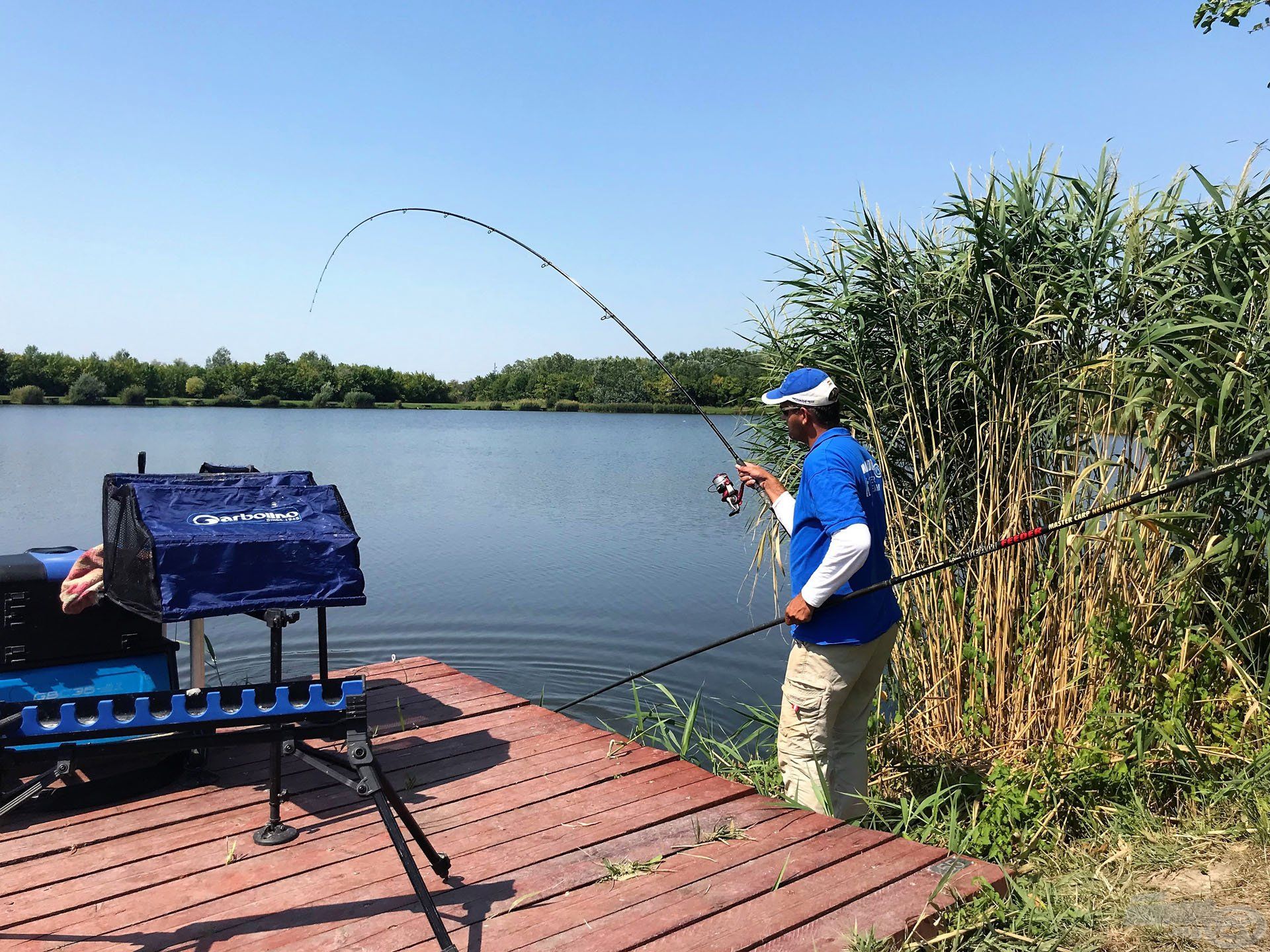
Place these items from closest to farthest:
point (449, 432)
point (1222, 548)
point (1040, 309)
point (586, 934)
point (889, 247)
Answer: point (586, 934) → point (1222, 548) → point (1040, 309) → point (889, 247) → point (449, 432)

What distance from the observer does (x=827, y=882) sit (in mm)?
2787

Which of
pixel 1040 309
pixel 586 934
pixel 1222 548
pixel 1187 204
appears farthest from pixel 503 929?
pixel 1187 204

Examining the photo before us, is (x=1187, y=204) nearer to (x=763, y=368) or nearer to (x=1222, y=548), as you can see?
(x=1222, y=548)

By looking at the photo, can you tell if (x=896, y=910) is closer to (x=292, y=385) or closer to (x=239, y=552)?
(x=239, y=552)

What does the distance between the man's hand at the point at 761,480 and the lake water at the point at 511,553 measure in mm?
2225

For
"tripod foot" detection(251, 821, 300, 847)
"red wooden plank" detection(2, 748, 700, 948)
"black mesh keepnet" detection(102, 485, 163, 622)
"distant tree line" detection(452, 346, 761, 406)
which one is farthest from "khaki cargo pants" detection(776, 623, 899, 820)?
"distant tree line" detection(452, 346, 761, 406)

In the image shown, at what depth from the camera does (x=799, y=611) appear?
3.10 metres

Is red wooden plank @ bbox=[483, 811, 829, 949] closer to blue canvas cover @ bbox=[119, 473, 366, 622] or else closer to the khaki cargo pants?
the khaki cargo pants

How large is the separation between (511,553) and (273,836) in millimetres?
9297

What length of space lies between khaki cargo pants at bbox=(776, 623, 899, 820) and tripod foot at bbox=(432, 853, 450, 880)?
1.19m

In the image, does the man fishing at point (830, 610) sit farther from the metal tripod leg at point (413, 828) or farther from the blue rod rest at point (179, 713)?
the blue rod rest at point (179, 713)

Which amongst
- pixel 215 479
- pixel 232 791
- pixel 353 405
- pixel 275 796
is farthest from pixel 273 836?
pixel 353 405

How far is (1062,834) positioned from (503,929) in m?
2.37

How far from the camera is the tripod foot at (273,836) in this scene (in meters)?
2.97
